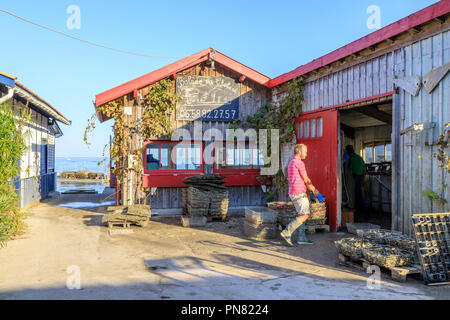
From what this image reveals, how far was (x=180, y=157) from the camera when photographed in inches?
460

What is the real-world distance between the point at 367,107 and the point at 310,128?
5.30 ft

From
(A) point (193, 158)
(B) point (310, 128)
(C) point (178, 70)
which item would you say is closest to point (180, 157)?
(A) point (193, 158)

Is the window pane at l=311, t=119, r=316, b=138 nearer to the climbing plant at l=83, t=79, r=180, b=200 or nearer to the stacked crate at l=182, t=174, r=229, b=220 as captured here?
the stacked crate at l=182, t=174, r=229, b=220

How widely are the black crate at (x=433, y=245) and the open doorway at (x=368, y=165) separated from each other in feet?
12.5

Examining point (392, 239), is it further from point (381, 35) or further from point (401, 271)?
point (381, 35)

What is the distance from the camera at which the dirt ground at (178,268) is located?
4.58 m

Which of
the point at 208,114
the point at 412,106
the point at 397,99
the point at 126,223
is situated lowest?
the point at 126,223

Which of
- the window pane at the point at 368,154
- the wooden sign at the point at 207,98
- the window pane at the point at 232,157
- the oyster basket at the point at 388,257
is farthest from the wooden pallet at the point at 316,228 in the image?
the window pane at the point at 368,154

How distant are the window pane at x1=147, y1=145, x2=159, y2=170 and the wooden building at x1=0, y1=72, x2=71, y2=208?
134 inches

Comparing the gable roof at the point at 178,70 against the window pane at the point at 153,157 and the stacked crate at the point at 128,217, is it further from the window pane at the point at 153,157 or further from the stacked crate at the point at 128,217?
the stacked crate at the point at 128,217

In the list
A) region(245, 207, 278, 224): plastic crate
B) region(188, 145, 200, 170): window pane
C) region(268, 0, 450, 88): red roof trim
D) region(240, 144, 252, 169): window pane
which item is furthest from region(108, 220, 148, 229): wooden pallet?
region(268, 0, 450, 88): red roof trim

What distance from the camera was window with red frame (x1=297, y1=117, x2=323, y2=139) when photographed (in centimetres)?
983
